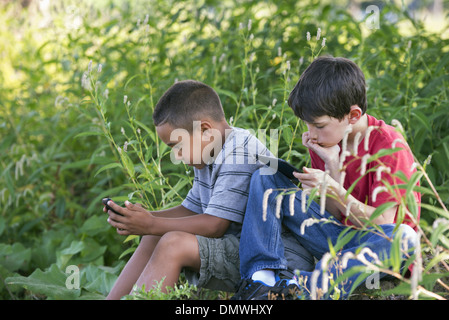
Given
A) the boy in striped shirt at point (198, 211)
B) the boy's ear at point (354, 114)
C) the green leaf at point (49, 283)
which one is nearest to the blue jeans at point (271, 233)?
the boy in striped shirt at point (198, 211)

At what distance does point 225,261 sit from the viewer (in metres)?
2.20

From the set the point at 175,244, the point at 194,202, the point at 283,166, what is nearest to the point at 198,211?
the point at 194,202

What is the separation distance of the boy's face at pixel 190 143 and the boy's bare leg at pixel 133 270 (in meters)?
0.36

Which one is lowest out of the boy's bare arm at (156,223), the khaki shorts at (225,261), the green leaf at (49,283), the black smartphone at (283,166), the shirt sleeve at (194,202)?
the green leaf at (49,283)

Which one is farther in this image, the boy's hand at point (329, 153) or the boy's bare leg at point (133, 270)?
the boy's bare leg at point (133, 270)

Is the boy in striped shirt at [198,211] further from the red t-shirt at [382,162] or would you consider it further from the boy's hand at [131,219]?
the red t-shirt at [382,162]

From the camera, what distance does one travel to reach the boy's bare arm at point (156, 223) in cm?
212

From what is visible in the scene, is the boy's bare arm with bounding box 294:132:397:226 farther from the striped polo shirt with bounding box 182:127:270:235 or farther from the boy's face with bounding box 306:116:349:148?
the striped polo shirt with bounding box 182:127:270:235

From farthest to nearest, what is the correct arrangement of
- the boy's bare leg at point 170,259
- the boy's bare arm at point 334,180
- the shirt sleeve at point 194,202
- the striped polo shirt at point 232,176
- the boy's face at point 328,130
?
1. the shirt sleeve at point 194,202
2. the striped polo shirt at point 232,176
3. the boy's face at point 328,130
4. the boy's bare leg at point 170,259
5. the boy's bare arm at point 334,180

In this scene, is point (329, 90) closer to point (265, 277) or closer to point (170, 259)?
point (265, 277)

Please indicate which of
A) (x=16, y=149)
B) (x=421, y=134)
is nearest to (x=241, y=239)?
(x=421, y=134)

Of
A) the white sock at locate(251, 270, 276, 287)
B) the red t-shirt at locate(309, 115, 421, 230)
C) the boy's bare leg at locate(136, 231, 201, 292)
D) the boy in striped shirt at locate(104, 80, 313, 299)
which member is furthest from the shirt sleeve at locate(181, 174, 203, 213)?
the red t-shirt at locate(309, 115, 421, 230)

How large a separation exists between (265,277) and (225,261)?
0.22 metres

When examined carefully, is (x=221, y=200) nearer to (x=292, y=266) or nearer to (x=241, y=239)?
(x=241, y=239)
